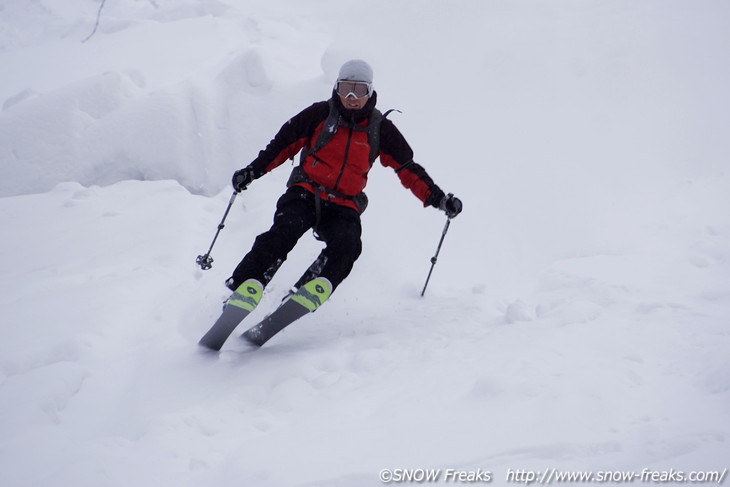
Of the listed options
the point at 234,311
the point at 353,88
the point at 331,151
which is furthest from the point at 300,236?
the point at 353,88

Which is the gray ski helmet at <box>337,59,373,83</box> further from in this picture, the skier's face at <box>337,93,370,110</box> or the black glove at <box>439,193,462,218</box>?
the black glove at <box>439,193,462,218</box>

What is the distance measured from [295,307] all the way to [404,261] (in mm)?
2391

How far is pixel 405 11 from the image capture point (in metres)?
10.2

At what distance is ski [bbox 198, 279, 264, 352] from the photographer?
3.54m

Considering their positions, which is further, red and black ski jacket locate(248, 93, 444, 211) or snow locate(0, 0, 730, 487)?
red and black ski jacket locate(248, 93, 444, 211)

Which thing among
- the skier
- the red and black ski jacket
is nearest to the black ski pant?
the skier

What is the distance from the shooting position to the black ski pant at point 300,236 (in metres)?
3.83

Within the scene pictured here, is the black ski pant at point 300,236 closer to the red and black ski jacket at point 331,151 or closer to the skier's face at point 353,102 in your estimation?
the red and black ski jacket at point 331,151

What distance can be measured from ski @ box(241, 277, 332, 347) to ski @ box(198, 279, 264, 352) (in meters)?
0.24

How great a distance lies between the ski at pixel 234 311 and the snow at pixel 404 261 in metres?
0.15

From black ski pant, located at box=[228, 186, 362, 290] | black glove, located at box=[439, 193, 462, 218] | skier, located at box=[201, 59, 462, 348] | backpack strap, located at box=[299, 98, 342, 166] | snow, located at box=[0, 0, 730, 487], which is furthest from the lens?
black glove, located at box=[439, 193, 462, 218]

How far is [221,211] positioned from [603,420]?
5.22 meters

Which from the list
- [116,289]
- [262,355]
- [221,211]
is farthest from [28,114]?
[262,355]

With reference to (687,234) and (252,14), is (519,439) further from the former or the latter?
(252,14)
